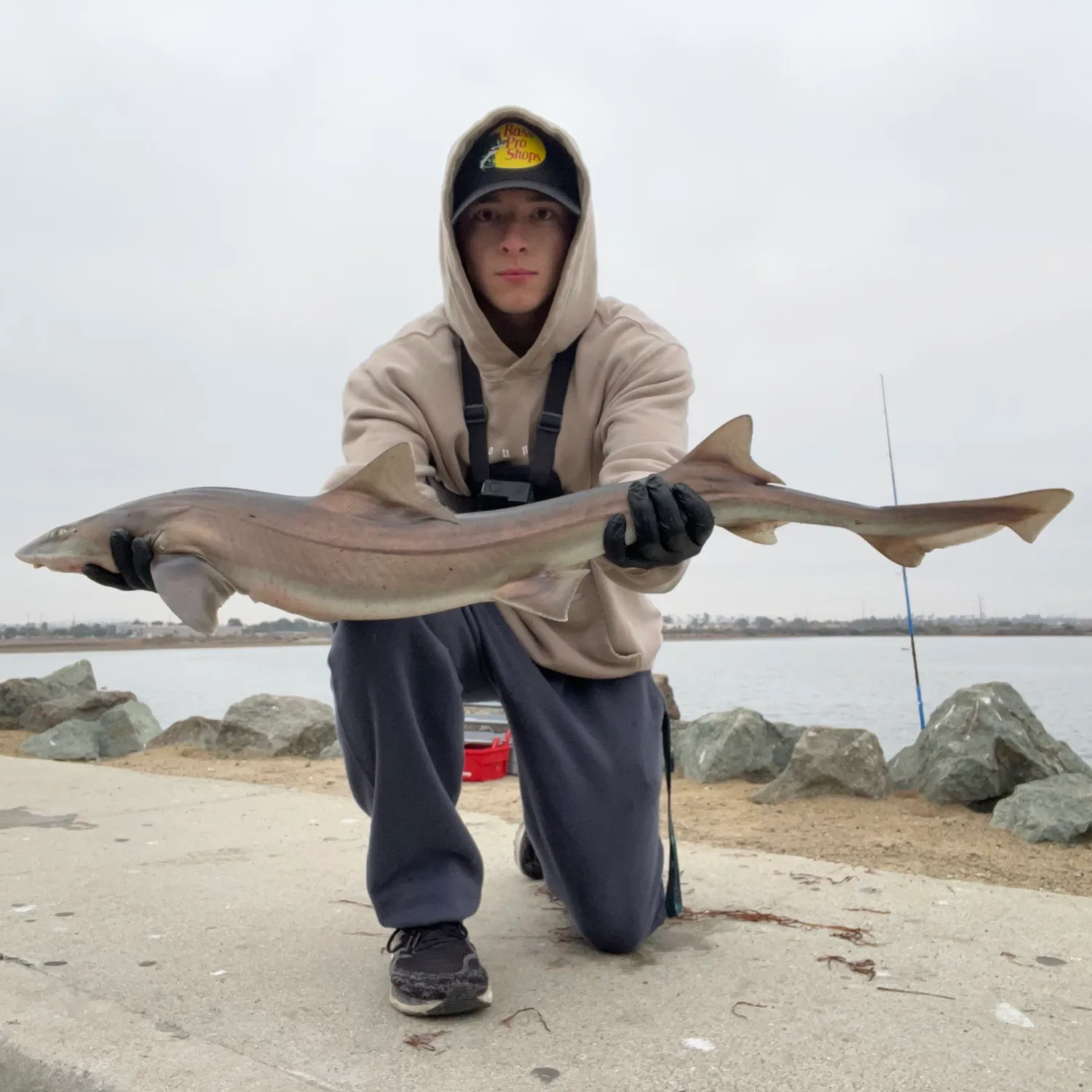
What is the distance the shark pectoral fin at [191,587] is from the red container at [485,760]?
4.82 metres

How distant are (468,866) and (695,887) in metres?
1.18

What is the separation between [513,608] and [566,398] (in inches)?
29.0

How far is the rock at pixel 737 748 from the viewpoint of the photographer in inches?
256

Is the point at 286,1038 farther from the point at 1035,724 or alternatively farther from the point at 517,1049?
the point at 1035,724

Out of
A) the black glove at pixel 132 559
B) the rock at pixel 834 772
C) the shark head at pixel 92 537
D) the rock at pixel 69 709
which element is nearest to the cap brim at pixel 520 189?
the shark head at pixel 92 537

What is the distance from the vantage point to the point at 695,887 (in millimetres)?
3559

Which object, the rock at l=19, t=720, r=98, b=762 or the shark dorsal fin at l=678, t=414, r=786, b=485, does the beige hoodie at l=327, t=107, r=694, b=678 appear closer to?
the shark dorsal fin at l=678, t=414, r=786, b=485

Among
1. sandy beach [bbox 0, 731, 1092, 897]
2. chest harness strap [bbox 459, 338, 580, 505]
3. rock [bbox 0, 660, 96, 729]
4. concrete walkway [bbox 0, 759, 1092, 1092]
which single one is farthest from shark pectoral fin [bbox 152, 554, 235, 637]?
rock [bbox 0, 660, 96, 729]

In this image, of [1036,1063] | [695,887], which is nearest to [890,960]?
[1036,1063]

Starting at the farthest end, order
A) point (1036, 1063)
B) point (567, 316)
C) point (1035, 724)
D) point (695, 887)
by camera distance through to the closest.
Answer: point (1035, 724)
point (695, 887)
point (567, 316)
point (1036, 1063)

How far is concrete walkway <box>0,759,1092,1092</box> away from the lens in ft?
6.47

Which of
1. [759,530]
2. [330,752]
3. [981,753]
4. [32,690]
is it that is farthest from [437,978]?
[32,690]

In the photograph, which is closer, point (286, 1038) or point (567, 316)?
point (286, 1038)

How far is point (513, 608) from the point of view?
121 inches
